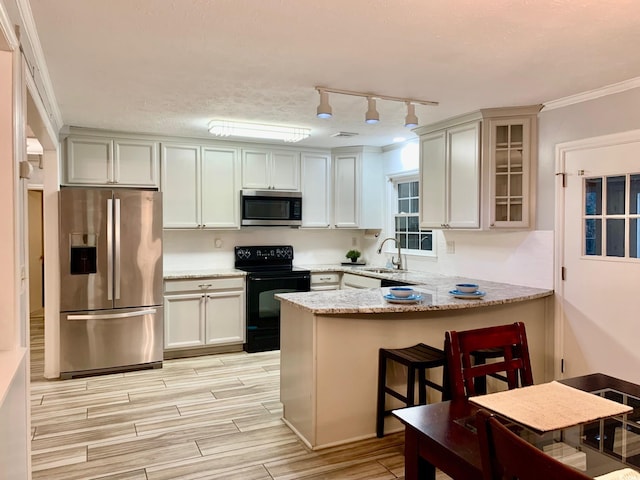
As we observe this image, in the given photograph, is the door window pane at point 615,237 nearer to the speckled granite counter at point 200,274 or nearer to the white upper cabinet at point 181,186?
the speckled granite counter at point 200,274

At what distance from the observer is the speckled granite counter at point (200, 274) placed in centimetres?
475

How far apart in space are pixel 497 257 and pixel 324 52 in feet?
8.08

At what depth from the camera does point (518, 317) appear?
3568 millimetres

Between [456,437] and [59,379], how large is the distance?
396 cm

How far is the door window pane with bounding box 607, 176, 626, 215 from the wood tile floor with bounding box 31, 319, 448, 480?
2134mm

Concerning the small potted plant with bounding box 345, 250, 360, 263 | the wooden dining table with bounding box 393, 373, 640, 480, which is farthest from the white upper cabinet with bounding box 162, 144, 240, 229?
the wooden dining table with bounding box 393, 373, 640, 480

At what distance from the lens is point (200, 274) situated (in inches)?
191

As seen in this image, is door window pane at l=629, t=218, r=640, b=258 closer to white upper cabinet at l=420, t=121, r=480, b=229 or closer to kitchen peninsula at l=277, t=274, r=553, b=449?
kitchen peninsula at l=277, t=274, r=553, b=449

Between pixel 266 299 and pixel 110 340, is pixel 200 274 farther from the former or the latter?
pixel 110 340

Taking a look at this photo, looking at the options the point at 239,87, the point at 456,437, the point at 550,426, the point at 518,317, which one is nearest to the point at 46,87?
the point at 239,87

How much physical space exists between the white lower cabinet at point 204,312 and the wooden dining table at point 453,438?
356 centimetres

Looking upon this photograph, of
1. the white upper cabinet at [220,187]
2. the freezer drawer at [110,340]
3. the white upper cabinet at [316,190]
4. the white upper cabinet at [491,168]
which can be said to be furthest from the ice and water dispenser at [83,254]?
the white upper cabinet at [491,168]

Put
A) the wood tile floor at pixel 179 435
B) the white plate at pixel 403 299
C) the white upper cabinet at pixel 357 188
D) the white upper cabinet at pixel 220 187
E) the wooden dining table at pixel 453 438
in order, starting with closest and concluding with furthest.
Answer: the wooden dining table at pixel 453 438 < the wood tile floor at pixel 179 435 < the white plate at pixel 403 299 < the white upper cabinet at pixel 220 187 < the white upper cabinet at pixel 357 188

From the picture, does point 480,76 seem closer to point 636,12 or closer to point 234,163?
point 636,12
